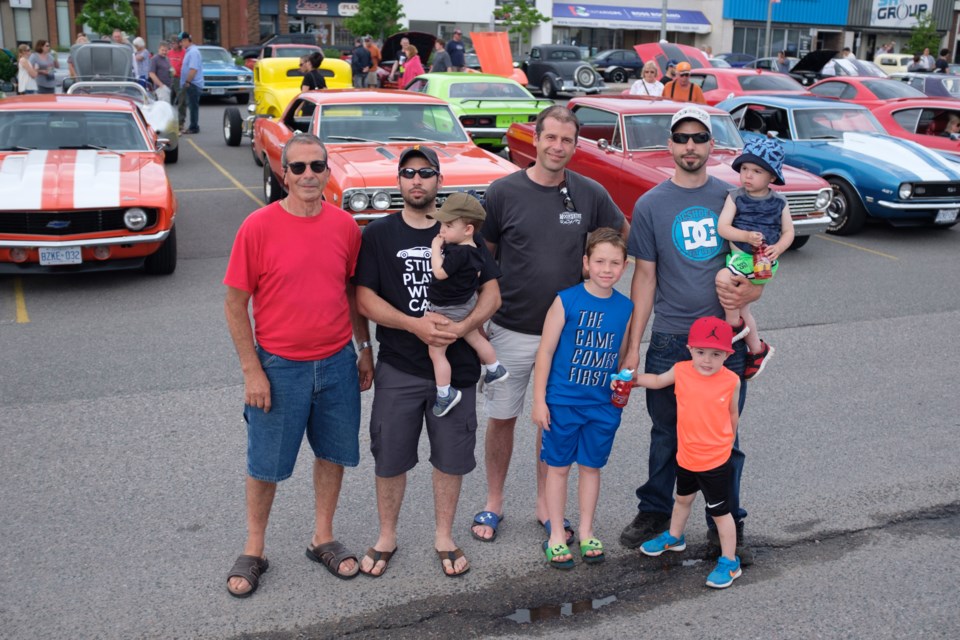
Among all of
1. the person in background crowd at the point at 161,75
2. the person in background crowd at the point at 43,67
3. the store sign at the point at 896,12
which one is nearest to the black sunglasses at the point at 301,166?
the person in background crowd at the point at 161,75

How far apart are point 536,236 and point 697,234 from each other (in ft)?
2.22

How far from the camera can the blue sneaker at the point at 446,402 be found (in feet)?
12.1

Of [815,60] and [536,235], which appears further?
[815,60]

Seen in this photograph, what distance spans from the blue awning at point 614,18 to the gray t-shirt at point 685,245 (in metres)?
49.8

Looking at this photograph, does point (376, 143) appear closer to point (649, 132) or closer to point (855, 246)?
point (649, 132)

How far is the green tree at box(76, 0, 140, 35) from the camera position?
118ft

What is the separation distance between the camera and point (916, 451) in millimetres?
5172

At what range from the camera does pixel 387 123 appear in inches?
394

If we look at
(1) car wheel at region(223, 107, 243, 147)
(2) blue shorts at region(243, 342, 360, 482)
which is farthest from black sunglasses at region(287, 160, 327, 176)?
(1) car wheel at region(223, 107, 243, 147)

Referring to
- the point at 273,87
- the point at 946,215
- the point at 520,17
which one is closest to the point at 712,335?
the point at 946,215

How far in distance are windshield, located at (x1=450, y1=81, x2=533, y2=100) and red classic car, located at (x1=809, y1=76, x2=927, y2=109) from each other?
553cm

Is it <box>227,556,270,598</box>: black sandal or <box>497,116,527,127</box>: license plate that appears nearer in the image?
<box>227,556,270,598</box>: black sandal

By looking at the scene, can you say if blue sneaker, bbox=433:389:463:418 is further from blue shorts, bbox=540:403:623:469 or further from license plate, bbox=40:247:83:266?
license plate, bbox=40:247:83:266

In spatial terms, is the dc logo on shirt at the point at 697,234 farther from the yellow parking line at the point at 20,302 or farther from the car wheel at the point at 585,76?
the car wheel at the point at 585,76
